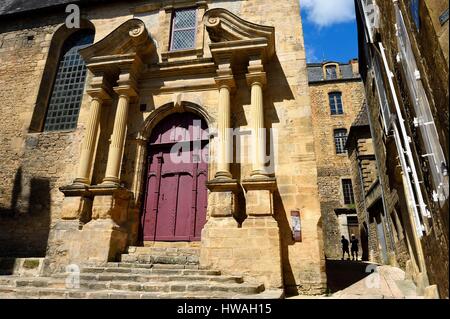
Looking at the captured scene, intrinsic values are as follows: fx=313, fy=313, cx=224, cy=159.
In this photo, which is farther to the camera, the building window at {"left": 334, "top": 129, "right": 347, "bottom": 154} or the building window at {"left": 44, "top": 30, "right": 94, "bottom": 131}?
the building window at {"left": 334, "top": 129, "right": 347, "bottom": 154}

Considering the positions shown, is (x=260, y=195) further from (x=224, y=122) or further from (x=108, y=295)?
(x=108, y=295)

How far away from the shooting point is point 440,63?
307 centimetres

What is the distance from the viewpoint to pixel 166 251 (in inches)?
248

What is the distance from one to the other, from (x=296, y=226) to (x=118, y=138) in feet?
14.4

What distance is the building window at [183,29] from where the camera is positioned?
27.8 ft

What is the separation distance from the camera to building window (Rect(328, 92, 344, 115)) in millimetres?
22016

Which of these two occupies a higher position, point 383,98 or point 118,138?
point 383,98

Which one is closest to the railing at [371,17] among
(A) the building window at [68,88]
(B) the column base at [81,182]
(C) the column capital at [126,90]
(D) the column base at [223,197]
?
(D) the column base at [223,197]

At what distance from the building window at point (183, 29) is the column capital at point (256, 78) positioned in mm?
2272

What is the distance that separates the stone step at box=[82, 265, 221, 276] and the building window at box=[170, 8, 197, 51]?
5666 millimetres

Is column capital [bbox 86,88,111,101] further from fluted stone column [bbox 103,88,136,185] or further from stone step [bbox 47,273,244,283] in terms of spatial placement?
stone step [bbox 47,273,244,283]

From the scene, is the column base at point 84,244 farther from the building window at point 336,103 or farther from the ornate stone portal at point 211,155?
the building window at point 336,103

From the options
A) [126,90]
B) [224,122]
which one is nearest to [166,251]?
[224,122]

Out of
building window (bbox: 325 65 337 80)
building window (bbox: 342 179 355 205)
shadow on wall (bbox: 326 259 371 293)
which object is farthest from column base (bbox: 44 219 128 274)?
building window (bbox: 325 65 337 80)
